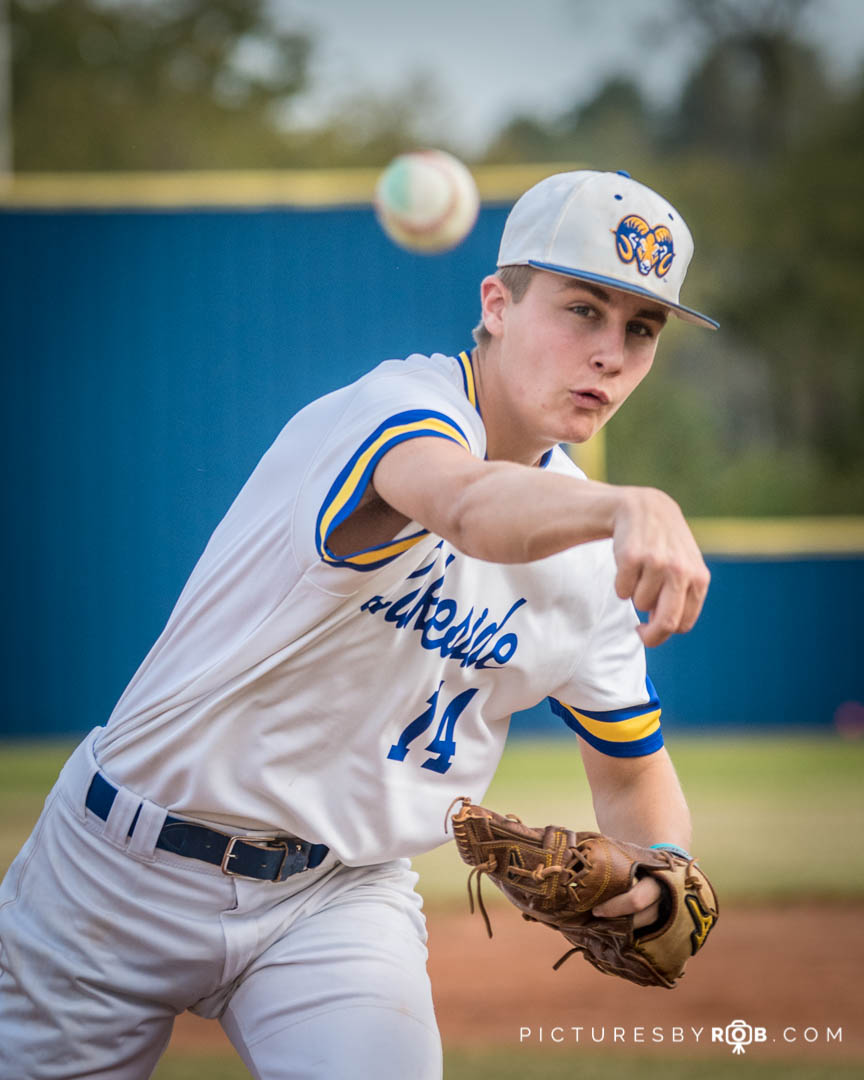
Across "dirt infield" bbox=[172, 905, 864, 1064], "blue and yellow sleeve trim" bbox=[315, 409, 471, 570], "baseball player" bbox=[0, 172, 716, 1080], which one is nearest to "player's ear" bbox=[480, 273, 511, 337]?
"baseball player" bbox=[0, 172, 716, 1080]

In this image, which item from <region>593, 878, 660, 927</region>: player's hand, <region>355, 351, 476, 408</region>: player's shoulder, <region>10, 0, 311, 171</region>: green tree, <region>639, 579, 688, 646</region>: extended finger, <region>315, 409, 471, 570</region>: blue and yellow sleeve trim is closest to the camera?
<region>639, 579, 688, 646</region>: extended finger

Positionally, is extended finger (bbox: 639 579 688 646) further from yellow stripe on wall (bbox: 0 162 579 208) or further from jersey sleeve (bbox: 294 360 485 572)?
yellow stripe on wall (bbox: 0 162 579 208)

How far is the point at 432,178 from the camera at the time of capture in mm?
7406

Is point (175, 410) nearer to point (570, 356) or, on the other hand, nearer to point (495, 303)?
point (495, 303)

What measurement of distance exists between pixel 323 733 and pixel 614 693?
534mm

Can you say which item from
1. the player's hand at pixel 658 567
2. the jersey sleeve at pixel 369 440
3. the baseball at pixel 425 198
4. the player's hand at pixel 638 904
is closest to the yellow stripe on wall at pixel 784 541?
the baseball at pixel 425 198

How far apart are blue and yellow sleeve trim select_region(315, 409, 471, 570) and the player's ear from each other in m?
0.36

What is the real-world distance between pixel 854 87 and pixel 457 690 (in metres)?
19.7

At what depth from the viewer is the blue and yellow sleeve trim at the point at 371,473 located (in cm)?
176

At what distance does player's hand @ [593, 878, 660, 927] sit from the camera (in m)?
2.22

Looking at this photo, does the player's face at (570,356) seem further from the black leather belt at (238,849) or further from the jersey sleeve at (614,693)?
the black leather belt at (238,849)

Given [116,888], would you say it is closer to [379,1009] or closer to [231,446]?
[379,1009]

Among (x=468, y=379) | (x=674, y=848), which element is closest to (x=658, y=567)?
(x=468, y=379)

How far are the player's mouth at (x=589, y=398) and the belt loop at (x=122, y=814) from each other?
0.90 meters
